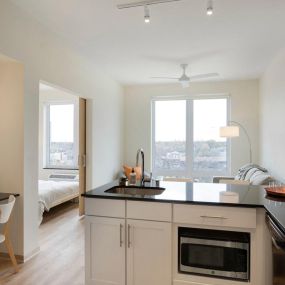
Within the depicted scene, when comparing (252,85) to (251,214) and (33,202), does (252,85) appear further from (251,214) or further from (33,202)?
(33,202)

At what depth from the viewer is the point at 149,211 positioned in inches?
81.9

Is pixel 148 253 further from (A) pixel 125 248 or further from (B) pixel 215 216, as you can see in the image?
(B) pixel 215 216

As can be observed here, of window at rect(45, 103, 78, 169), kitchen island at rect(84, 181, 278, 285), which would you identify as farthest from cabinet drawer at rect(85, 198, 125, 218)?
window at rect(45, 103, 78, 169)

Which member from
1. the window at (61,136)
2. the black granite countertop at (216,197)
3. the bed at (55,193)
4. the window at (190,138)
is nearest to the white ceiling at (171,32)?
the window at (190,138)

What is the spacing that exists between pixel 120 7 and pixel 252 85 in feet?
13.7

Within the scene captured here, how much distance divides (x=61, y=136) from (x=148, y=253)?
5095 millimetres

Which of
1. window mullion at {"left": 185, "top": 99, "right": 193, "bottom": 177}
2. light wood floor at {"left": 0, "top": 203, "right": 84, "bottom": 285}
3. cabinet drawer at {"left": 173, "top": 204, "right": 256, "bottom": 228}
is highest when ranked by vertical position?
window mullion at {"left": 185, "top": 99, "right": 193, "bottom": 177}

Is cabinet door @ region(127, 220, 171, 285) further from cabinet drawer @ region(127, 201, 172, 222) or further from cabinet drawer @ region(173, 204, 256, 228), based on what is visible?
cabinet drawer @ region(173, 204, 256, 228)

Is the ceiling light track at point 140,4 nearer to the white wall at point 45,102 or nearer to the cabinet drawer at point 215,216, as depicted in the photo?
the cabinet drawer at point 215,216

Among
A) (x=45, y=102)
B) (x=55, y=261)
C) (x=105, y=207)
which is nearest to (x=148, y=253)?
(x=105, y=207)

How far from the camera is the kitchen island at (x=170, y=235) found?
1.91 metres

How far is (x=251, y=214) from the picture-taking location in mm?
1899

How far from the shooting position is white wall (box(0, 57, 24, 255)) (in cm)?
292

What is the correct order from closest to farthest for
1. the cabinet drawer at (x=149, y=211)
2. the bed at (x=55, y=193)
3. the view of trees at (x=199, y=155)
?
the cabinet drawer at (x=149, y=211)
the bed at (x=55, y=193)
the view of trees at (x=199, y=155)
